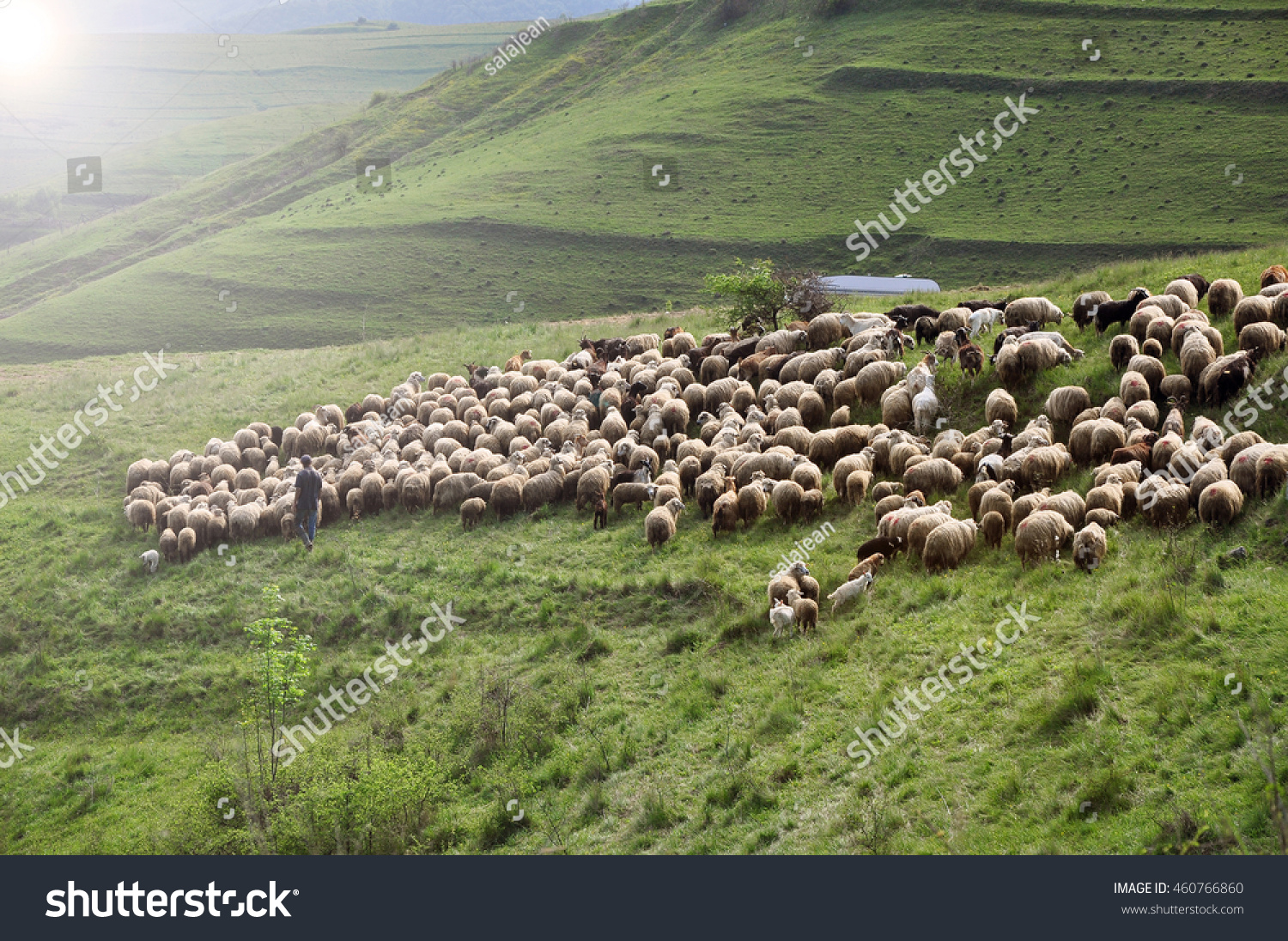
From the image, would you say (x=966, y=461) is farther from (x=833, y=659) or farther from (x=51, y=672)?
(x=51, y=672)

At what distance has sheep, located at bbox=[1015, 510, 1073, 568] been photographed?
42.5 ft

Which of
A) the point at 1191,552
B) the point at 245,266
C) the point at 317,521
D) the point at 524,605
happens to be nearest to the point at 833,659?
the point at 1191,552

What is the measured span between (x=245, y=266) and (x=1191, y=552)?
270 feet

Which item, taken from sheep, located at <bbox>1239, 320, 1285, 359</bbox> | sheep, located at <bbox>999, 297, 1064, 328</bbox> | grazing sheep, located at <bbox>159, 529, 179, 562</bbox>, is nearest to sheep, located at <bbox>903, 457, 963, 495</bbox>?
sheep, located at <bbox>1239, 320, 1285, 359</bbox>

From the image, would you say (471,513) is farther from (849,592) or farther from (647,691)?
(849,592)

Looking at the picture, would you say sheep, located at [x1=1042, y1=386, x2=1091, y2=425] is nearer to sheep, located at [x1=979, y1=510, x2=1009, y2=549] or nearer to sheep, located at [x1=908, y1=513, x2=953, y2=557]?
sheep, located at [x1=979, y1=510, x2=1009, y2=549]

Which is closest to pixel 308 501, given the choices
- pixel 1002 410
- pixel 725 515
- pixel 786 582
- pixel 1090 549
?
pixel 725 515

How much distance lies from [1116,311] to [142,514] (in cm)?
2157

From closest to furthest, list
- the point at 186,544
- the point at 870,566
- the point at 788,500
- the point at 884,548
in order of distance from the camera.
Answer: the point at 870,566 < the point at 884,548 < the point at 788,500 < the point at 186,544

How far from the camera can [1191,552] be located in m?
11.8

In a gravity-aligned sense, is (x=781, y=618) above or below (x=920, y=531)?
below

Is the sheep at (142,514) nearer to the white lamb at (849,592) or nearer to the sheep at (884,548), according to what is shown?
the white lamb at (849,592)

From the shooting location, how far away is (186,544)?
20.7 meters
